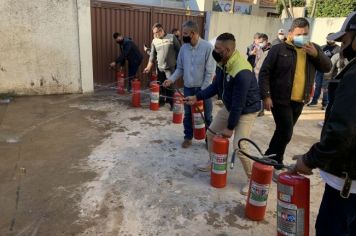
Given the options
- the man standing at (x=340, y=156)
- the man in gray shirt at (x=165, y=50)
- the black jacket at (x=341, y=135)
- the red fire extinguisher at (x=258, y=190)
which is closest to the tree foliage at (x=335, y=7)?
the man in gray shirt at (x=165, y=50)

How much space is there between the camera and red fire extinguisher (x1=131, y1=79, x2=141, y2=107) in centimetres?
728

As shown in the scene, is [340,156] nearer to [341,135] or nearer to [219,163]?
[341,135]

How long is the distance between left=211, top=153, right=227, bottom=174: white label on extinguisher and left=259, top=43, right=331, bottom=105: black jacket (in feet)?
2.85

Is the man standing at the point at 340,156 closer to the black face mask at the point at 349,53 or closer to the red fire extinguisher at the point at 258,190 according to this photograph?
the black face mask at the point at 349,53

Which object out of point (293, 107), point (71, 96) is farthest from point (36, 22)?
Answer: point (293, 107)

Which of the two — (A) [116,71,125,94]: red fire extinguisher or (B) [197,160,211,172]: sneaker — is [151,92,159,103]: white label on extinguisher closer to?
(A) [116,71,125,94]: red fire extinguisher

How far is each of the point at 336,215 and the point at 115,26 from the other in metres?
8.29

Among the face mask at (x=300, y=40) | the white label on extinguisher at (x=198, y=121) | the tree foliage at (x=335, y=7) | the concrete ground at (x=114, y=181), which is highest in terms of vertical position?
the tree foliage at (x=335, y=7)

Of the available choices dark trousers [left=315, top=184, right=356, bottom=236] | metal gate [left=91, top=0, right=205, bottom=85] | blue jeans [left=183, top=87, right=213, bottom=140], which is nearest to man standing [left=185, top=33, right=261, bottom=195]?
blue jeans [left=183, top=87, right=213, bottom=140]

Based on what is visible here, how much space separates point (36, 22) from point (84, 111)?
8.29ft

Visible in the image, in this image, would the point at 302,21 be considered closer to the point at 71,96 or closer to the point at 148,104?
the point at 148,104

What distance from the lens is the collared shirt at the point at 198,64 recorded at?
488 centimetres

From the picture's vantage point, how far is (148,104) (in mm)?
7910

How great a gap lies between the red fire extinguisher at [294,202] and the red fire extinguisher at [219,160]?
128cm
